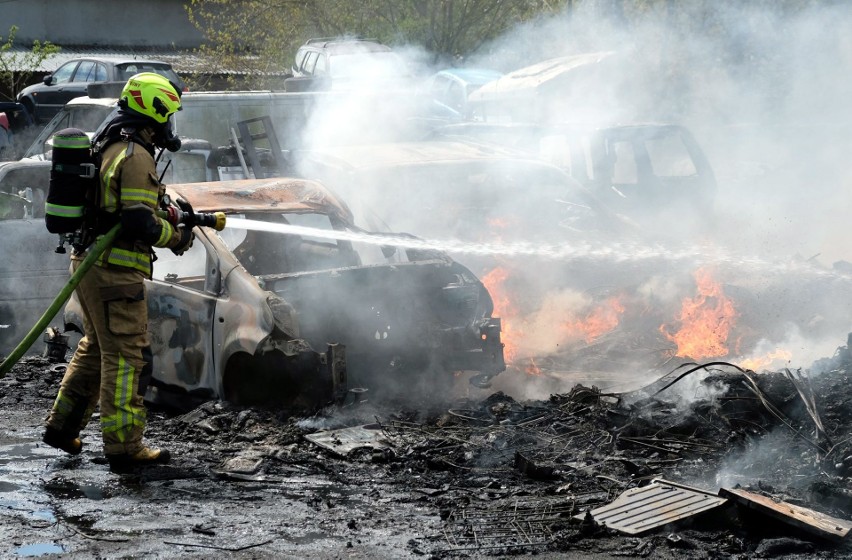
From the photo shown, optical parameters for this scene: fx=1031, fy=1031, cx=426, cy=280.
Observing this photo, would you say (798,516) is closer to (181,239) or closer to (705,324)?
(181,239)

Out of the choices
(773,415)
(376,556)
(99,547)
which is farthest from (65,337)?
(773,415)

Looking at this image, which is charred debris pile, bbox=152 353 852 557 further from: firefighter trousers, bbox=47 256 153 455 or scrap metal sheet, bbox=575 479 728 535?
firefighter trousers, bbox=47 256 153 455

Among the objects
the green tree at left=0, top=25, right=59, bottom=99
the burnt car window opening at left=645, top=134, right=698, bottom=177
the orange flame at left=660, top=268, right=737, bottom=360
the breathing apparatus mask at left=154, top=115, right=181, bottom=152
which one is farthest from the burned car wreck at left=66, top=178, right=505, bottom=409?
the green tree at left=0, top=25, right=59, bottom=99

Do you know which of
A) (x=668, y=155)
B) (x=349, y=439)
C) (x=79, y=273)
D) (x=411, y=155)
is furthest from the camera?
(x=668, y=155)

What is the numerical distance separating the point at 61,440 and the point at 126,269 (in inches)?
41.2

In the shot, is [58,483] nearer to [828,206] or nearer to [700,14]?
[828,206]

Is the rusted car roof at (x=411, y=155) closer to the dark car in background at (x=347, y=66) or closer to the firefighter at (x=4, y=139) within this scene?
the dark car in background at (x=347, y=66)

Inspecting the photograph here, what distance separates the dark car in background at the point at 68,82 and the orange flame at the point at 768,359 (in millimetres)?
14711

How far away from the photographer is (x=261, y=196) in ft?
24.3

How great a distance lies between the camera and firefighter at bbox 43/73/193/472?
547cm

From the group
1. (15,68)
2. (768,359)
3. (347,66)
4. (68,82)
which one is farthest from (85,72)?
(768,359)

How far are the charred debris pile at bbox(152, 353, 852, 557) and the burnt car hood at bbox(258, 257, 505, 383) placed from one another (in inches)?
16.2

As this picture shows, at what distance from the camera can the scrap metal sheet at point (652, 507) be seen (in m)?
4.51

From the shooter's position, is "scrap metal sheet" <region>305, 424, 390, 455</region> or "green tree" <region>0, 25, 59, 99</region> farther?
"green tree" <region>0, 25, 59, 99</region>
